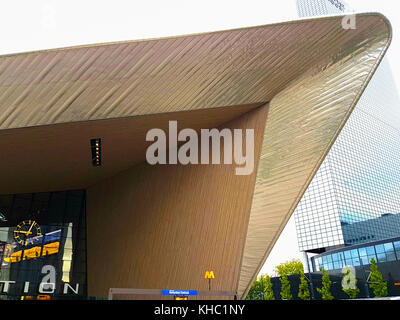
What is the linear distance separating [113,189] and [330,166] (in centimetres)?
6848

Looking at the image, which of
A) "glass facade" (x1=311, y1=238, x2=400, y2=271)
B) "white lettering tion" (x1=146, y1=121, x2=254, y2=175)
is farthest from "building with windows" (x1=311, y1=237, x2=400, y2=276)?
"white lettering tion" (x1=146, y1=121, x2=254, y2=175)

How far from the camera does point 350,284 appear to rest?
127 ft

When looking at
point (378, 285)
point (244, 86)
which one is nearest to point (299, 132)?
point (244, 86)

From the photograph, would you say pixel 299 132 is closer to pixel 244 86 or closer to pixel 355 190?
pixel 244 86

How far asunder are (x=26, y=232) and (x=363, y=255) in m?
40.8

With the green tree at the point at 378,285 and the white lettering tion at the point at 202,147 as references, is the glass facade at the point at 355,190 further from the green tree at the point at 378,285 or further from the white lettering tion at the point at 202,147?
the white lettering tion at the point at 202,147

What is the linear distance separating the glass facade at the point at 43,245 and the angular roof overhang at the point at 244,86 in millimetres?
9269

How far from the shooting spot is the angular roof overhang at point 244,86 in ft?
32.8

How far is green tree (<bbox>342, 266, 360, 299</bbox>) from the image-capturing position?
36.9 metres

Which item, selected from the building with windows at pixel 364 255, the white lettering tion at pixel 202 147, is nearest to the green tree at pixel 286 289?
the building with windows at pixel 364 255

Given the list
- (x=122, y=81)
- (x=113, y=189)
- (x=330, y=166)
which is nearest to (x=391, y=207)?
(x=330, y=166)

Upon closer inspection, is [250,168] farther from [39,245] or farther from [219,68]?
[39,245]

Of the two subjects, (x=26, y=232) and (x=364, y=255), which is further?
(x=364, y=255)
